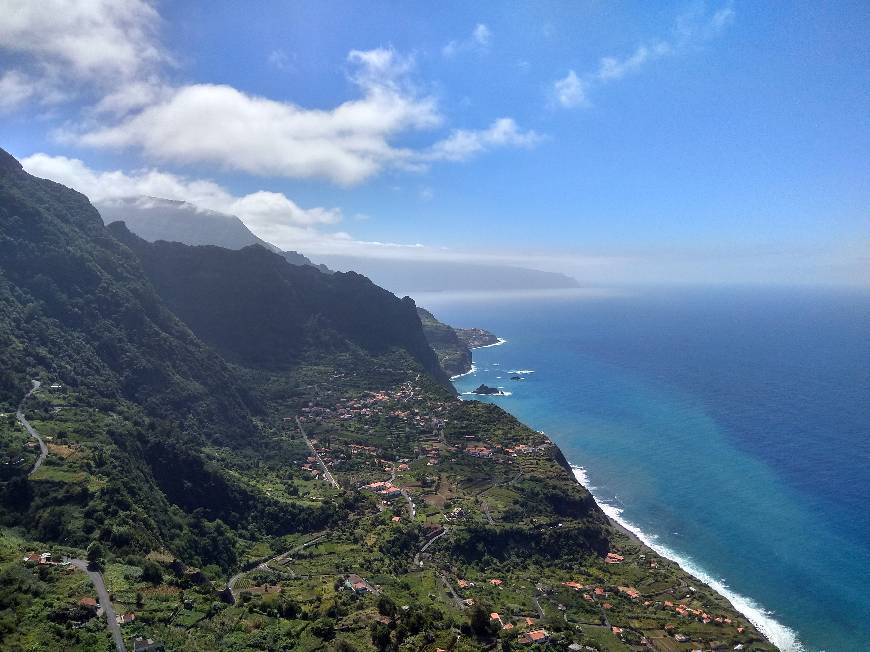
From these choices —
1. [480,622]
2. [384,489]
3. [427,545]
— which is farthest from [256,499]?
[480,622]

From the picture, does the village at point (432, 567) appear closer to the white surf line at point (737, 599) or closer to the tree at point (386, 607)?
the tree at point (386, 607)

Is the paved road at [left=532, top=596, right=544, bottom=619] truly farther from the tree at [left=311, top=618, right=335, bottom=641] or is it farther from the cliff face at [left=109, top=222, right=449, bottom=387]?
the cliff face at [left=109, top=222, right=449, bottom=387]

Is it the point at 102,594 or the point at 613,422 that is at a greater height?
the point at 102,594

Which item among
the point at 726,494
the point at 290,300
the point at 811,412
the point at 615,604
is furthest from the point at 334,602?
the point at 811,412

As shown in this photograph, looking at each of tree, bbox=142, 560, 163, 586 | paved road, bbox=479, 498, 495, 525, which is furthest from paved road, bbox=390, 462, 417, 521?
tree, bbox=142, 560, 163, 586

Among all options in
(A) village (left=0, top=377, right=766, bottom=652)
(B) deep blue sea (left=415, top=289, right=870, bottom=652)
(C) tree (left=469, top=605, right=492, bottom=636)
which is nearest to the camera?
(A) village (left=0, top=377, right=766, bottom=652)

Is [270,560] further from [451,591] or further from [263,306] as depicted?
[263,306]

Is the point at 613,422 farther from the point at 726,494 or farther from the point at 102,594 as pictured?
the point at 102,594

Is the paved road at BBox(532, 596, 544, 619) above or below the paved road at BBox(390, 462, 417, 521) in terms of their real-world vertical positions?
below
